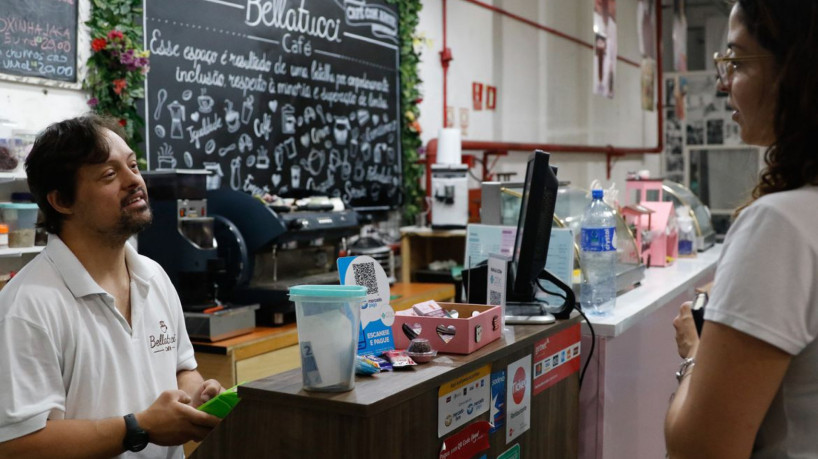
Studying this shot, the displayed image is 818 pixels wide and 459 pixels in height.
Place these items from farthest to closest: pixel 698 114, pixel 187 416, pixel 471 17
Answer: pixel 698 114 < pixel 471 17 < pixel 187 416

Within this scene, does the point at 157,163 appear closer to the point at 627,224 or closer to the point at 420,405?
the point at 627,224

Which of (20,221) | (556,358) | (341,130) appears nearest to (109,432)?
(556,358)

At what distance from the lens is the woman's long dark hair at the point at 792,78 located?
1271mm

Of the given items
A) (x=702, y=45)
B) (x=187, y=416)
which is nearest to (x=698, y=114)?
(x=702, y=45)

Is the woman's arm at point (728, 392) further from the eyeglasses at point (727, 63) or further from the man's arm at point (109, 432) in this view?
the man's arm at point (109, 432)

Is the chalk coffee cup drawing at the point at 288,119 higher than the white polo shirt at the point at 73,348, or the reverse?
the chalk coffee cup drawing at the point at 288,119

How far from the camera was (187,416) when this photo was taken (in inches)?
75.2

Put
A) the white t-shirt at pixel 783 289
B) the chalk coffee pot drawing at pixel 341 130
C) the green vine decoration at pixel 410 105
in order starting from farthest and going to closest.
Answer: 1. the green vine decoration at pixel 410 105
2. the chalk coffee pot drawing at pixel 341 130
3. the white t-shirt at pixel 783 289

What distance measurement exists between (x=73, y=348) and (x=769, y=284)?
1576mm

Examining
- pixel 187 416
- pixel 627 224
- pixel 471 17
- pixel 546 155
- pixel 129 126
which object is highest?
pixel 471 17

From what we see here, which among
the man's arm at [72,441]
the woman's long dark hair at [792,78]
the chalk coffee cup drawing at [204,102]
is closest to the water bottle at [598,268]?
the woman's long dark hair at [792,78]

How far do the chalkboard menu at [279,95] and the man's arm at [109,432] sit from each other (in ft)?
8.01

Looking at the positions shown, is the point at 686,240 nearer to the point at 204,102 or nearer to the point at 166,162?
the point at 204,102

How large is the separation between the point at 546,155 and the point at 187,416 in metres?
1.33
